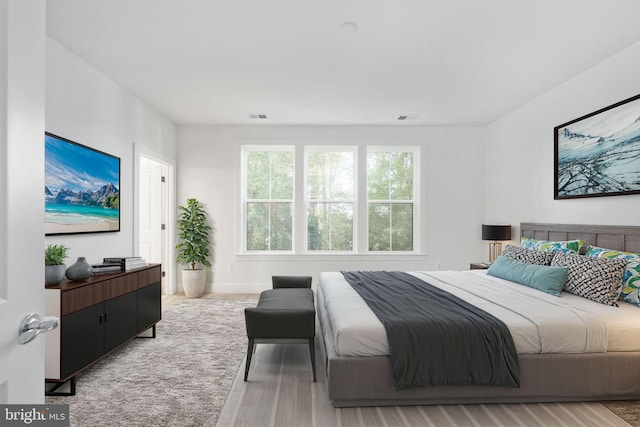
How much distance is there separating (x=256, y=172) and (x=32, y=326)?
5478 mm

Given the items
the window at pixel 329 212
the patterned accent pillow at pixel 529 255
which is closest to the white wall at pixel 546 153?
the patterned accent pillow at pixel 529 255

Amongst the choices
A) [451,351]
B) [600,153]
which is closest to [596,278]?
[600,153]

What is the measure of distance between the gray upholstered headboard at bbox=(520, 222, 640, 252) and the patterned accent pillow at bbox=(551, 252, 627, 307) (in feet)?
1.34

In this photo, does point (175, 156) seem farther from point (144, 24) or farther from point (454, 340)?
point (454, 340)

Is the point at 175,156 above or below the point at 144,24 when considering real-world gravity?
below

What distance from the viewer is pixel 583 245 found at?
144 inches

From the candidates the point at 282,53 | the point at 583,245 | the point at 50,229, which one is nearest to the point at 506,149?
the point at 583,245

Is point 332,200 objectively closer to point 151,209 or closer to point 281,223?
point 281,223

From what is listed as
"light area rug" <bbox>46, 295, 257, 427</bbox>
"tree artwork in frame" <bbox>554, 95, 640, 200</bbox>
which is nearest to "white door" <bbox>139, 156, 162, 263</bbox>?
"light area rug" <bbox>46, 295, 257, 427</bbox>

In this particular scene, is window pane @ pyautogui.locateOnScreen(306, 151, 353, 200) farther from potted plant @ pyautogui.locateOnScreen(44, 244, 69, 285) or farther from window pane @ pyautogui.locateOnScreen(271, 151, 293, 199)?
potted plant @ pyautogui.locateOnScreen(44, 244, 69, 285)

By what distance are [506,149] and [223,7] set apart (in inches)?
172

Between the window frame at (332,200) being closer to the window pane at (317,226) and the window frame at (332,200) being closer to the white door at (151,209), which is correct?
the window pane at (317,226)

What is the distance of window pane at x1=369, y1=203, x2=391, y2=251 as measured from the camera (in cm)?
622

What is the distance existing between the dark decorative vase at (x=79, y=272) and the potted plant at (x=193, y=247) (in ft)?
9.00
